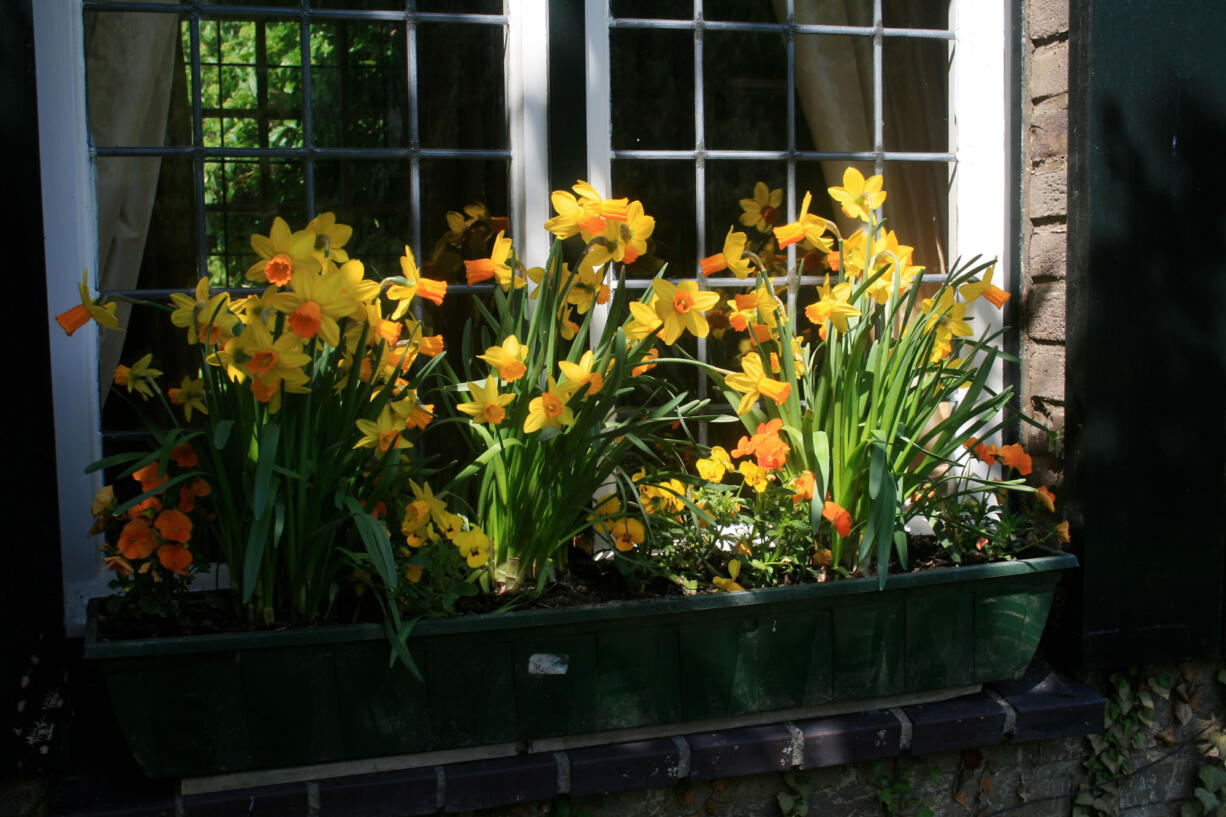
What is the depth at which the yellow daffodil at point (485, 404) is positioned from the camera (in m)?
1.88

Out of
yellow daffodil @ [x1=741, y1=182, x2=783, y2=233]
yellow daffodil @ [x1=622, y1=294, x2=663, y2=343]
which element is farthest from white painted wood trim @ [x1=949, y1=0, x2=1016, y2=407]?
yellow daffodil @ [x1=622, y1=294, x2=663, y2=343]

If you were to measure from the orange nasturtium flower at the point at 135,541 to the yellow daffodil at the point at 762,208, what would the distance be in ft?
4.44

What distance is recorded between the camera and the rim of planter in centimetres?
177

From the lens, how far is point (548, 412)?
72.3 inches

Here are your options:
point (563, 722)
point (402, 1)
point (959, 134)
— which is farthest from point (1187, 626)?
point (402, 1)

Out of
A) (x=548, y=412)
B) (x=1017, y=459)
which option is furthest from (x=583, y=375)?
(x=1017, y=459)

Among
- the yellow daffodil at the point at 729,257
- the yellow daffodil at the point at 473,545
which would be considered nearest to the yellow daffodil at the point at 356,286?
the yellow daffodil at the point at 473,545

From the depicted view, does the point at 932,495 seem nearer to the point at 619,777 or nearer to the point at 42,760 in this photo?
the point at 619,777

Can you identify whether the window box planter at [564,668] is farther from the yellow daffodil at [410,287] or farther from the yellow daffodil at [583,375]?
the yellow daffodil at [410,287]

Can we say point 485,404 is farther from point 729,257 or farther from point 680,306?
point 729,257

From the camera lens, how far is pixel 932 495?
8.23 feet

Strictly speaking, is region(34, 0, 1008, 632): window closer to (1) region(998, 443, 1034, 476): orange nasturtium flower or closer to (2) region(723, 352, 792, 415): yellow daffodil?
(2) region(723, 352, 792, 415): yellow daffodil

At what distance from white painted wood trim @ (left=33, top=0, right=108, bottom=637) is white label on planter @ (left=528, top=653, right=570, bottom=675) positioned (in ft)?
2.75

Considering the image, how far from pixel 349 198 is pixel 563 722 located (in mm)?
1593
